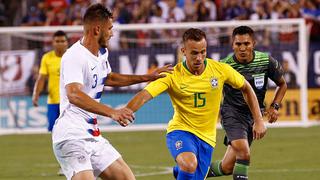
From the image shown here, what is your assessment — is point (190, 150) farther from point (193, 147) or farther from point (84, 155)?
point (84, 155)

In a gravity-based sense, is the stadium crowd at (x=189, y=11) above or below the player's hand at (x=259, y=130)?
above

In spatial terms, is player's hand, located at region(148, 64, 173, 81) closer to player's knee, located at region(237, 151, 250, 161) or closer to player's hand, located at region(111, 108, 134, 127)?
player's hand, located at region(111, 108, 134, 127)

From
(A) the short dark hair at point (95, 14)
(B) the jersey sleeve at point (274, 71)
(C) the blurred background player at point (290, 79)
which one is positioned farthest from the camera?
(C) the blurred background player at point (290, 79)

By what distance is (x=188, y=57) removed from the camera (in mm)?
10133

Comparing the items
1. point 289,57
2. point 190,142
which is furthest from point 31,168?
point 289,57

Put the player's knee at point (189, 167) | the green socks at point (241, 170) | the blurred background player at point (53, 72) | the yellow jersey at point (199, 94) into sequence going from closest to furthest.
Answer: the player's knee at point (189, 167) → the yellow jersey at point (199, 94) → the green socks at point (241, 170) → the blurred background player at point (53, 72)

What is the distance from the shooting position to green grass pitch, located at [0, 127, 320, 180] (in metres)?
14.6

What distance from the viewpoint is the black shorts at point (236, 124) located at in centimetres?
1187

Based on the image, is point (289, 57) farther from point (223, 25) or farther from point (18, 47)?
point (18, 47)

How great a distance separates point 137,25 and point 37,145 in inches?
184

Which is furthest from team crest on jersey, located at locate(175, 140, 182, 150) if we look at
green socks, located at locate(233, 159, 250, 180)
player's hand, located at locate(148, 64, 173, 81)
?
green socks, located at locate(233, 159, 250, 180)

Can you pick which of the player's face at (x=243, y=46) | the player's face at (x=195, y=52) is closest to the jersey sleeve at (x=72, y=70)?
the player's face at (x=195, y=52)

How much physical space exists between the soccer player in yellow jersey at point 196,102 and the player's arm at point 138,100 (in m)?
0.44

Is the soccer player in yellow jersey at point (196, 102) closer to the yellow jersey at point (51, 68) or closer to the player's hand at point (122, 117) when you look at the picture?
the player's hand at point (122, 117)
